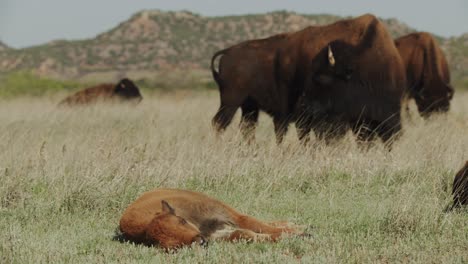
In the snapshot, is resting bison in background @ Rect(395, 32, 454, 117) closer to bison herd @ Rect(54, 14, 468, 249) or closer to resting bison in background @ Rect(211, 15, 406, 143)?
bison herd @ Rect(54, 14, 468, 249)

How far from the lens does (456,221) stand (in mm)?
6543

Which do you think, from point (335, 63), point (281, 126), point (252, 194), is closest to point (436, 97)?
point (281, 126)

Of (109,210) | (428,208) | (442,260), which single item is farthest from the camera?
(109,210)

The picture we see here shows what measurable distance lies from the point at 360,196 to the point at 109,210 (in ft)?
7.63

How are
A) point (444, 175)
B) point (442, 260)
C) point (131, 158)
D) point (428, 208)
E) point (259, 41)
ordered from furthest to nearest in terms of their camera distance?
point (259, 41) < point (131, 158) < point (444, 175) < point (428, 208) < point (442, 260)

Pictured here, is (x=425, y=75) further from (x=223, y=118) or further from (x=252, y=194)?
(x=252, y=194)

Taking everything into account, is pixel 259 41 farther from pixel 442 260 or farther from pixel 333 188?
pixel 442 260

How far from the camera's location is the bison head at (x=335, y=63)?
481 inches

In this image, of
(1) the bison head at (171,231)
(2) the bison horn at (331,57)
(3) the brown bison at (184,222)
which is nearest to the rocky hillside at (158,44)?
(2) the bison horn at (331,57)

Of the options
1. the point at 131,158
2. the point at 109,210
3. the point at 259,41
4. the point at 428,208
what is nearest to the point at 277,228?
the point at 428,208

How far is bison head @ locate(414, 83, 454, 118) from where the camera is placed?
56.9 feet

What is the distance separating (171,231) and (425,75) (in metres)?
13.0

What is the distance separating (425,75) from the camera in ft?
57.2

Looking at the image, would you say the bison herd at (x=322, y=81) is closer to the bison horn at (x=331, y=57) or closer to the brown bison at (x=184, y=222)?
the bison horn at (x=331, y=57)
